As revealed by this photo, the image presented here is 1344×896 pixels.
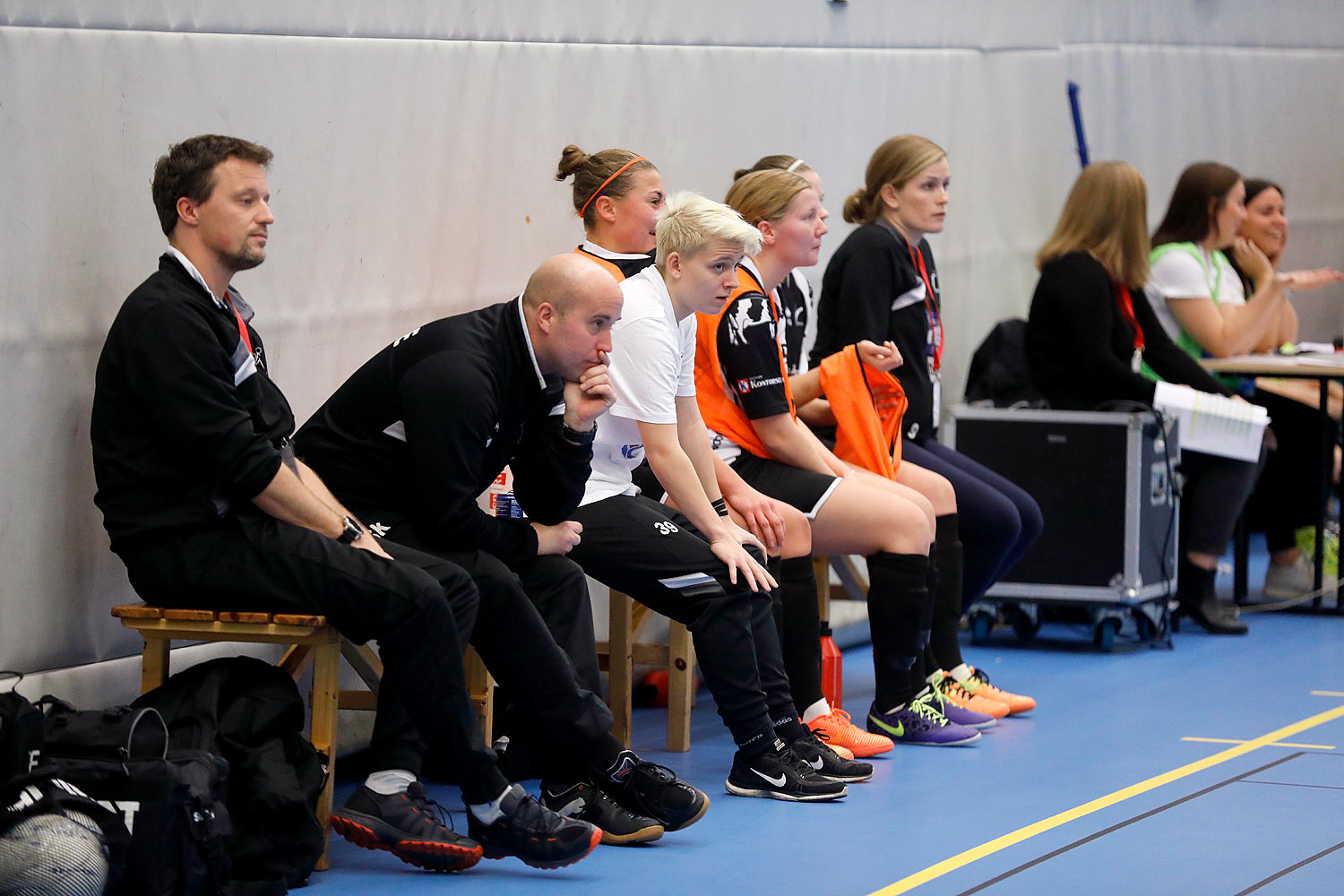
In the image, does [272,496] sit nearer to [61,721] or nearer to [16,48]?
[61,721]

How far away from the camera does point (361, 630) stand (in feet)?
11.4

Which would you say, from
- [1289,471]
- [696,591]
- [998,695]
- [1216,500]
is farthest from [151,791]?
[1289,471]

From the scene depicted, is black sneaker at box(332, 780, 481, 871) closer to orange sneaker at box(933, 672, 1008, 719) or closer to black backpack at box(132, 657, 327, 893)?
black backpack at box(132, 657, 327, 893)

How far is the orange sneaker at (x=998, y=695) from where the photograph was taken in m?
5.23

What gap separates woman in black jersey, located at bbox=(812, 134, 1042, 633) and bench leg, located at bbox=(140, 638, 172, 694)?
2378 mm

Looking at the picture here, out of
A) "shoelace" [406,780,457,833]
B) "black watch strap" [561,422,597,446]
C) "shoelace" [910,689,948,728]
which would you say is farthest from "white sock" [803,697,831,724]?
"shoelace" [406,780,457,833]

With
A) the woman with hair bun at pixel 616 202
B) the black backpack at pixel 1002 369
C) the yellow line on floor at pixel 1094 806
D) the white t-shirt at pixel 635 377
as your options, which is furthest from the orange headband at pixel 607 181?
the black backpack at pixel 1002 369

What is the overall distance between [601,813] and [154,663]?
38.3 inches

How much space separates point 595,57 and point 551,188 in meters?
0.44

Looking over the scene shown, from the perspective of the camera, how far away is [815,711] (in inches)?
183

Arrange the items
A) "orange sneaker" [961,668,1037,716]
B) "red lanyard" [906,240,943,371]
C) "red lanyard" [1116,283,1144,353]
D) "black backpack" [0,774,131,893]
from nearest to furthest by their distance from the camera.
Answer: "black backpack" [0,774,131,893] < "orange sneaker" [961,668,1037,716] < "red lanyard" [906,240,943,371] < "red lanyard" [1116,283,1144,353]

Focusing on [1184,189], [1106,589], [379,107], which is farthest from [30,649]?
[1184,189]

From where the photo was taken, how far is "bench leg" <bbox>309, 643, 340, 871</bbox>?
3590 mm

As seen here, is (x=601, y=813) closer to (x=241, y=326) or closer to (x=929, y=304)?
(x=241, y=326)
